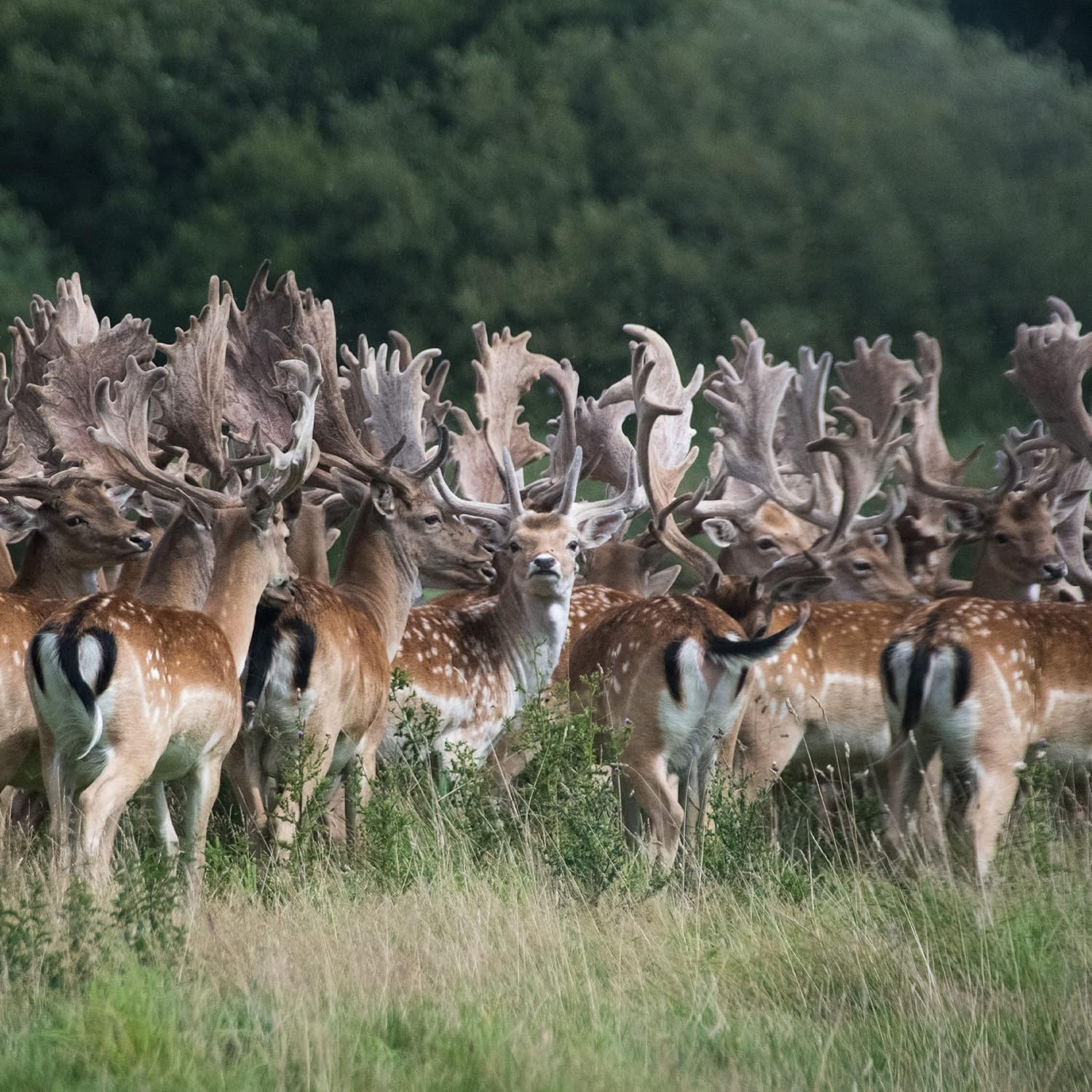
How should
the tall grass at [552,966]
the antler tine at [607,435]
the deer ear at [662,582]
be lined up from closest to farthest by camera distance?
the tall grass at [552,966] → the deer ear at [662,582] → the antler tine at [607,435]

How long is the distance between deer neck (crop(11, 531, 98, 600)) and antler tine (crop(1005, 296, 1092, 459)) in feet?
12.9

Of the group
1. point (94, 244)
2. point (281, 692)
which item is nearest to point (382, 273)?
point (94, 244)

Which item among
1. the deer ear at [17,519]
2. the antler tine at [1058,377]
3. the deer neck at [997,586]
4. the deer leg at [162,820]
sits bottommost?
the deer leg at [162,820]

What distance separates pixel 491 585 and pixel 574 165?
1418 cm

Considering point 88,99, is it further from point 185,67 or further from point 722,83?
point 722,83

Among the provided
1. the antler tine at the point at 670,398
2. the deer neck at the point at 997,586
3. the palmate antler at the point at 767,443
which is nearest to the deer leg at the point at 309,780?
the palmate antler at the point at 767,443

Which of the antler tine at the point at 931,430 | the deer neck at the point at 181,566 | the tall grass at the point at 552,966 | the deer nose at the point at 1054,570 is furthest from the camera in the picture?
the antler tine at the point at 931,430

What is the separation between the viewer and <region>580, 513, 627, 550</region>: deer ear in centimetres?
669

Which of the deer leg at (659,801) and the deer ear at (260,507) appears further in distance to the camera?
the deer leg at (659,801)

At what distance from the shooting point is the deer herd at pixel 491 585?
202 inches

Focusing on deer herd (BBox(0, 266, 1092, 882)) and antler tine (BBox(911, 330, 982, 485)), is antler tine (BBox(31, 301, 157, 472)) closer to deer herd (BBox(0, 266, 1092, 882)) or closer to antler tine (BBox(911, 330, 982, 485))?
deer herd (BBox(0, 266, 1092, 882))

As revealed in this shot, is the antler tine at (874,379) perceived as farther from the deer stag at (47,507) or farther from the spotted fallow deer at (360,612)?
the deer stag at (47,507)

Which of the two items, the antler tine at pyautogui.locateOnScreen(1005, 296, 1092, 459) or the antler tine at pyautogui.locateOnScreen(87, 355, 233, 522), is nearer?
the antler tine at pyautogui.locateOnScreen(87, 355, 233, 522)

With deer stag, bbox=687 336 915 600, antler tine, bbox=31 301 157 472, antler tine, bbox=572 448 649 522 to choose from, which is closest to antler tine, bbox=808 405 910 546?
deer stag, bbox=687 336 915 600
